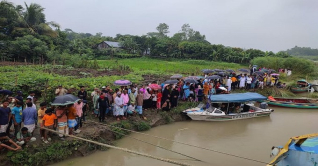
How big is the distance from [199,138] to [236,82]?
842 centimetres

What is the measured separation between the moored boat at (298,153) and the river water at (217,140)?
5.77ft

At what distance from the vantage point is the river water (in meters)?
7.90

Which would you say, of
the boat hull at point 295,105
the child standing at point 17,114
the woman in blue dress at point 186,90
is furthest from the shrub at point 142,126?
the boat hull at point 295,105

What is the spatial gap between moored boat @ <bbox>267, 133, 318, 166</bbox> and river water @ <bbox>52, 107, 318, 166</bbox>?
176 centimetres

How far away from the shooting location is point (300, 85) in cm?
2197

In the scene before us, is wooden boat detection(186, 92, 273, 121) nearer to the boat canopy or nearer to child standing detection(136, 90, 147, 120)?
the boat canopy

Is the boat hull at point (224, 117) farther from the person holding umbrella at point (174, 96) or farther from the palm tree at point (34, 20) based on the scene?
the palm tree at point (34, 20)

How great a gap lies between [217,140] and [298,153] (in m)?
4.24

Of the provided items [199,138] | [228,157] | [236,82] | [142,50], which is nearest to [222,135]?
[199,138]

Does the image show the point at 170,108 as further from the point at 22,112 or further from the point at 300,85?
the point at 300,85

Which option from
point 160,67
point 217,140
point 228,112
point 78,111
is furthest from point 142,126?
A: point 160,67

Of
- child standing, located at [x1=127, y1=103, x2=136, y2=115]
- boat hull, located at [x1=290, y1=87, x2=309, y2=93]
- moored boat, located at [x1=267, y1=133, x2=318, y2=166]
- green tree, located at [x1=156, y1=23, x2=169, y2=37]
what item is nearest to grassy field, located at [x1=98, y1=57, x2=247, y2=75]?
boat hull, located at [x1=290, y1=87, x2=309, y2=93]

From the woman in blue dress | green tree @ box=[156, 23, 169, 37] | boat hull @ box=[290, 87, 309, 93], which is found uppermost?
green tree @ box=[156, 23, 169, 37]

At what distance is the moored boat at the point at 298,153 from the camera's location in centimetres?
585
